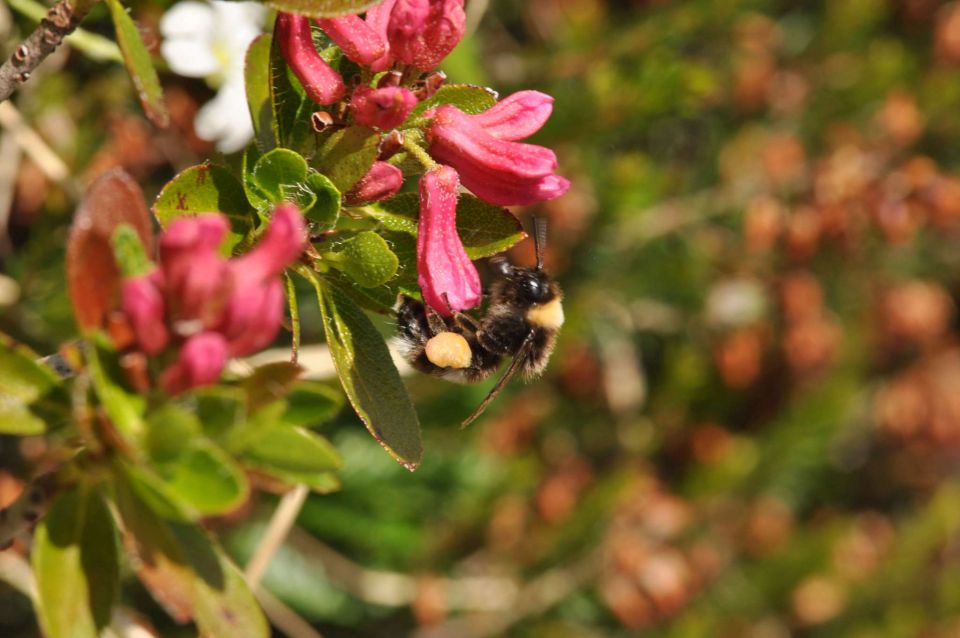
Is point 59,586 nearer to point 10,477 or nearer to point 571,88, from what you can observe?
point 10,477

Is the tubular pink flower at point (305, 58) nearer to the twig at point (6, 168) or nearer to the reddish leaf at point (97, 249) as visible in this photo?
the reddish leaf at point (97, 249)

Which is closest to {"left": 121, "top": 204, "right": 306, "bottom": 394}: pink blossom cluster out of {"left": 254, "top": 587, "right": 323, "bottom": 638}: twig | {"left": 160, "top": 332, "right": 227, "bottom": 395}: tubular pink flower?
{"left": 160, "top": 332, "right": 227, "bottom": 395}: tubular pink flower

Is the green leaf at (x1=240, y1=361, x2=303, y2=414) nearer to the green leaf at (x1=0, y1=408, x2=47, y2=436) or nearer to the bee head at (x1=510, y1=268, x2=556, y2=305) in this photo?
the green leaf at (x1=0, y1=408, x2=47, y2=436)

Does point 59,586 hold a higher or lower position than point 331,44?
lower

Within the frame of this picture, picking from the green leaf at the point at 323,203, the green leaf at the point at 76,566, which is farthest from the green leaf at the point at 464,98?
the green leaf at the point at 76,566

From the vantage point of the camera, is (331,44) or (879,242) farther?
(879,242)

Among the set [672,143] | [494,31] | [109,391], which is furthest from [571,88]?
[109,391]
